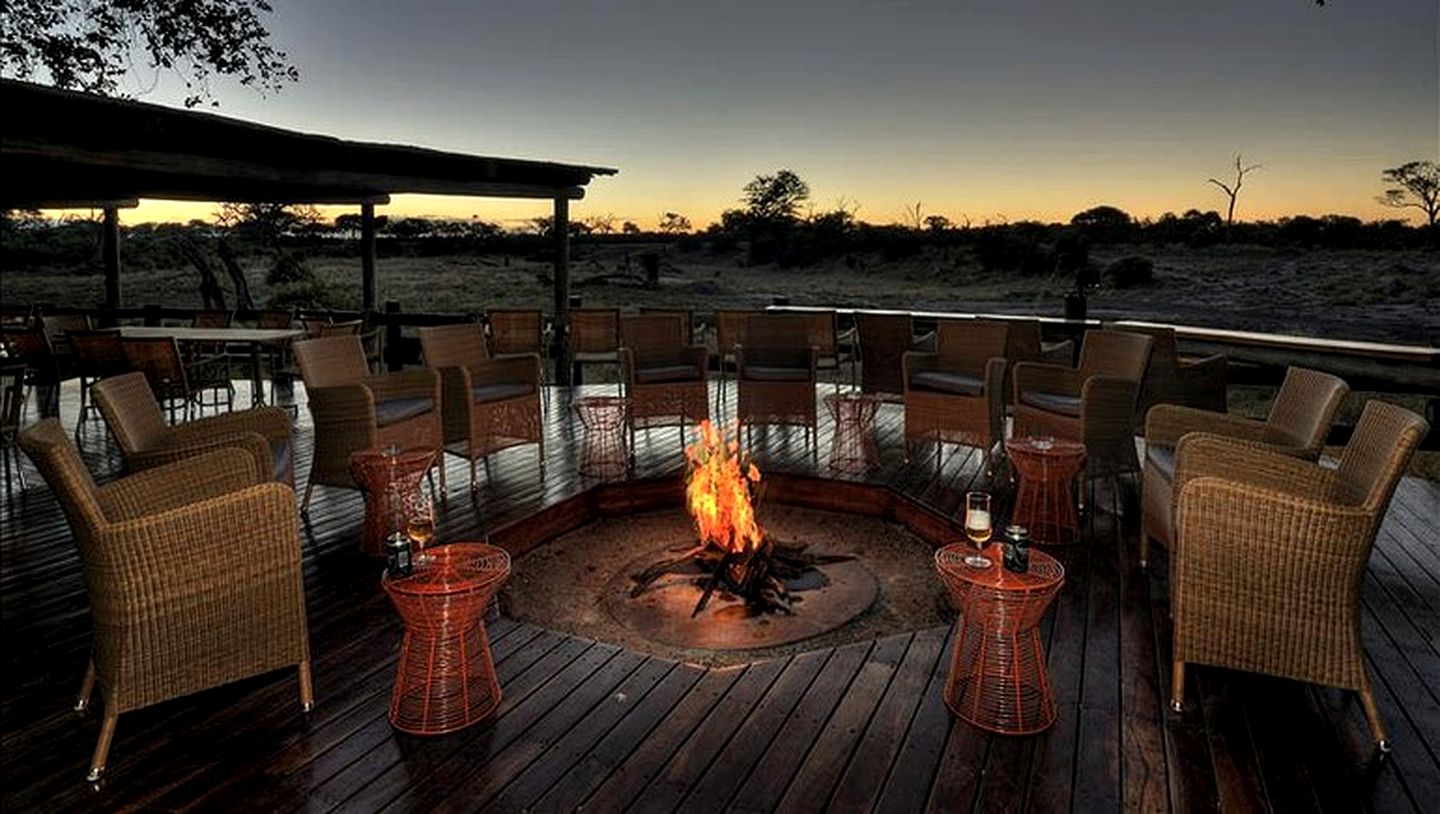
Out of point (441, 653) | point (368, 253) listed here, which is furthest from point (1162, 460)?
point (368, 253)

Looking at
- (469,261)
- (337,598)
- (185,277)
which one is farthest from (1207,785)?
(185,277)

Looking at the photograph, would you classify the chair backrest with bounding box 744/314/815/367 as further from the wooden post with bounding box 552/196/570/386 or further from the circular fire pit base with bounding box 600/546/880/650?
the wooden post with bounding box 552/196/570/386

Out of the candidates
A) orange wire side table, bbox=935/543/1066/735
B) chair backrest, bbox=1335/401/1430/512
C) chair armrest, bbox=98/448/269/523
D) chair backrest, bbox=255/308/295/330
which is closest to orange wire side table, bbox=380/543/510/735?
chair armrest, bbox=98/448/269/523

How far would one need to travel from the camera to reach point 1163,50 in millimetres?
9297

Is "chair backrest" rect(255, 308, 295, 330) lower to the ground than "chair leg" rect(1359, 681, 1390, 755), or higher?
higher

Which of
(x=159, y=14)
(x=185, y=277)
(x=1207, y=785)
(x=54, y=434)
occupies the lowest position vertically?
(x=1207, y=785)

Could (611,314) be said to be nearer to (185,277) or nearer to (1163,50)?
(1163,50)

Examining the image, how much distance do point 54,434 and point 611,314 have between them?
17.7 feet

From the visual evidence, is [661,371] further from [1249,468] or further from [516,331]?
[1249,468]

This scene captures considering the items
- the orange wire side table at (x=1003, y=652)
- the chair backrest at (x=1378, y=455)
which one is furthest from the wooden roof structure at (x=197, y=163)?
the chair backrest at (x=1378, y=455)

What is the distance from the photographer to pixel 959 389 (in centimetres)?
518

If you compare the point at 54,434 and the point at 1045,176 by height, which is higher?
the point at 1045,176

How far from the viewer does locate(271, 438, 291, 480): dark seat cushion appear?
3.47 metres

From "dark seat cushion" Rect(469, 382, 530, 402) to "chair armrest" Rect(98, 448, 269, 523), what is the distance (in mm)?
2132
